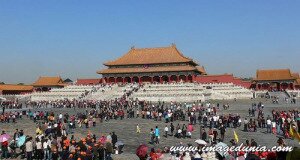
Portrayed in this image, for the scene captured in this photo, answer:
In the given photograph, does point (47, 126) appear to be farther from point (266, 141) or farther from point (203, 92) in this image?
point (203, 92)

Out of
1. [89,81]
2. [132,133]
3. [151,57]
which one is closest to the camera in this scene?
[132,133]

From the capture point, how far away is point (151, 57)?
264ft

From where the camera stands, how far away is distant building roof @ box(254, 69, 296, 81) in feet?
245

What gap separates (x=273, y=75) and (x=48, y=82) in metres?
48.9

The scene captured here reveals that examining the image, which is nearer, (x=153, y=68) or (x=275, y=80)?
(x=275, y=80)

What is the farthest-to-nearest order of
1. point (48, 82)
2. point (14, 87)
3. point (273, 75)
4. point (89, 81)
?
point (48, 82) < point (14, 87) < point (89, 81) < point (273, 75)

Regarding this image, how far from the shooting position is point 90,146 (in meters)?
15.7

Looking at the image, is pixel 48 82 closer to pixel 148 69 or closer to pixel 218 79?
pixel 148 69

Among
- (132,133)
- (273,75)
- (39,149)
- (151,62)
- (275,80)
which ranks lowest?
(132,133)

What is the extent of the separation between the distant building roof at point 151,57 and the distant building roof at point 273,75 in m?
13.9

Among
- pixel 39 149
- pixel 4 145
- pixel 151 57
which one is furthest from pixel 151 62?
pixel 39 149

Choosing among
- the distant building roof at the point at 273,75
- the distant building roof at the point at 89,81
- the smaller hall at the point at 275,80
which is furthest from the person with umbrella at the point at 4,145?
the distant building roof at the point at 273,75

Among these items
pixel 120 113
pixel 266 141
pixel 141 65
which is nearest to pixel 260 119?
pixel 266 141

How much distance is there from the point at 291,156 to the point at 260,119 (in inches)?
978
